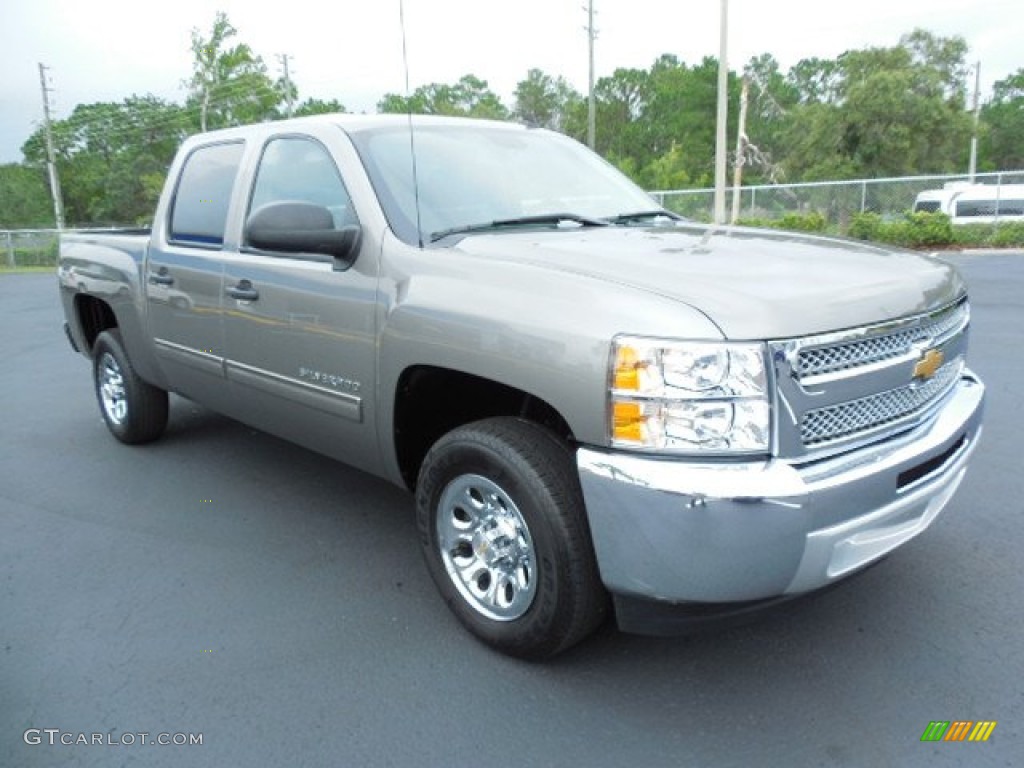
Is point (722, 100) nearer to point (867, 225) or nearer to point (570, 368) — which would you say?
point (867, 225)

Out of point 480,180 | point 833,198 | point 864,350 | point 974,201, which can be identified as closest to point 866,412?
point 864,350

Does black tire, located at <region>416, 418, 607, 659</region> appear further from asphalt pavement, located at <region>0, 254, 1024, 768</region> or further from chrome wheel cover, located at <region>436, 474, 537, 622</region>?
asphalt pavement, located at <region>0, 254, 1024, 768</region>

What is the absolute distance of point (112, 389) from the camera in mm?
5359

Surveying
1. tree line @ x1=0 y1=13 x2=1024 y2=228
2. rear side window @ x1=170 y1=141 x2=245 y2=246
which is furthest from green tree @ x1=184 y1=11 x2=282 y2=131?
rear side window @ x1=170 y1=141 x2=245 y2=246

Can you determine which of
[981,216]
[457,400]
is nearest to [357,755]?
[457,400]

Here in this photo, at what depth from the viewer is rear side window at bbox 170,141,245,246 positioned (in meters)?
4.08

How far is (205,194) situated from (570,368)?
281cm

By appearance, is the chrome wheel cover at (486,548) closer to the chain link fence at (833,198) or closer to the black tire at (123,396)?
the black tire at (123,396)

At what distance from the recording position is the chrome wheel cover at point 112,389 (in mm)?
5195

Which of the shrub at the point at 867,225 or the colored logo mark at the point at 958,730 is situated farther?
the shrub at the point at 867,225

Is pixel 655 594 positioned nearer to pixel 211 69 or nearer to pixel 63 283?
pixel 63 283

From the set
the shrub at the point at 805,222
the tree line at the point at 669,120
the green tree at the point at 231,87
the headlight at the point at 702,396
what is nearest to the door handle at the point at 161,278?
the headlight at the point at 702,396

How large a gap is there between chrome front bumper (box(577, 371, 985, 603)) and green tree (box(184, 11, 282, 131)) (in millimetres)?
55765

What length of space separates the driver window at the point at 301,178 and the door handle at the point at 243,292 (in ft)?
1.27
